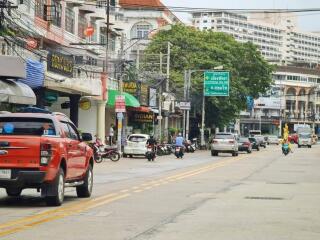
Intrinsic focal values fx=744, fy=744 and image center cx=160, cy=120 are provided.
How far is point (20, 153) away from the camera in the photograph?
14273 millimetres

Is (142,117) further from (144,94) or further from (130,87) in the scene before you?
(130,87)

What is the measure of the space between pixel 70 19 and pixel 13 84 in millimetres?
22356

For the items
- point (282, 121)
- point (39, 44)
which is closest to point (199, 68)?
point (39, 44)

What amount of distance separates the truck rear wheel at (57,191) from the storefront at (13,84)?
50.3 ft

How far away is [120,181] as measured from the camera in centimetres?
2369

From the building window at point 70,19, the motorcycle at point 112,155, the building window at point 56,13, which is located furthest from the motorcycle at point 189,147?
the motorcycle at point 112,155

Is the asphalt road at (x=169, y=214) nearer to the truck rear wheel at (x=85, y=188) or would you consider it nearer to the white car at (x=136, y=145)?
the truck rear wheel at (x=85, y=188)

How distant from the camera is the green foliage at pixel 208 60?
71938 mm

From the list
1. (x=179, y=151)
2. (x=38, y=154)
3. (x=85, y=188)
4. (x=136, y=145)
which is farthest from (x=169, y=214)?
(x=179, y=151)

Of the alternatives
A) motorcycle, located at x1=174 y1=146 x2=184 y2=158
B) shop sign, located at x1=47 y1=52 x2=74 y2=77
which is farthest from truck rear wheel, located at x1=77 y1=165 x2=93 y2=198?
motorcycle, located at x1=174 y1=146 x2=184 y2=158

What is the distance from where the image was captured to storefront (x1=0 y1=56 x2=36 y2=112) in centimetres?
2986

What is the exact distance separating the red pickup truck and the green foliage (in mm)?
55581

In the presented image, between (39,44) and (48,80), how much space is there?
5.41m

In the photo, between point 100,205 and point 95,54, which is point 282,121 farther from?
point 100,205
